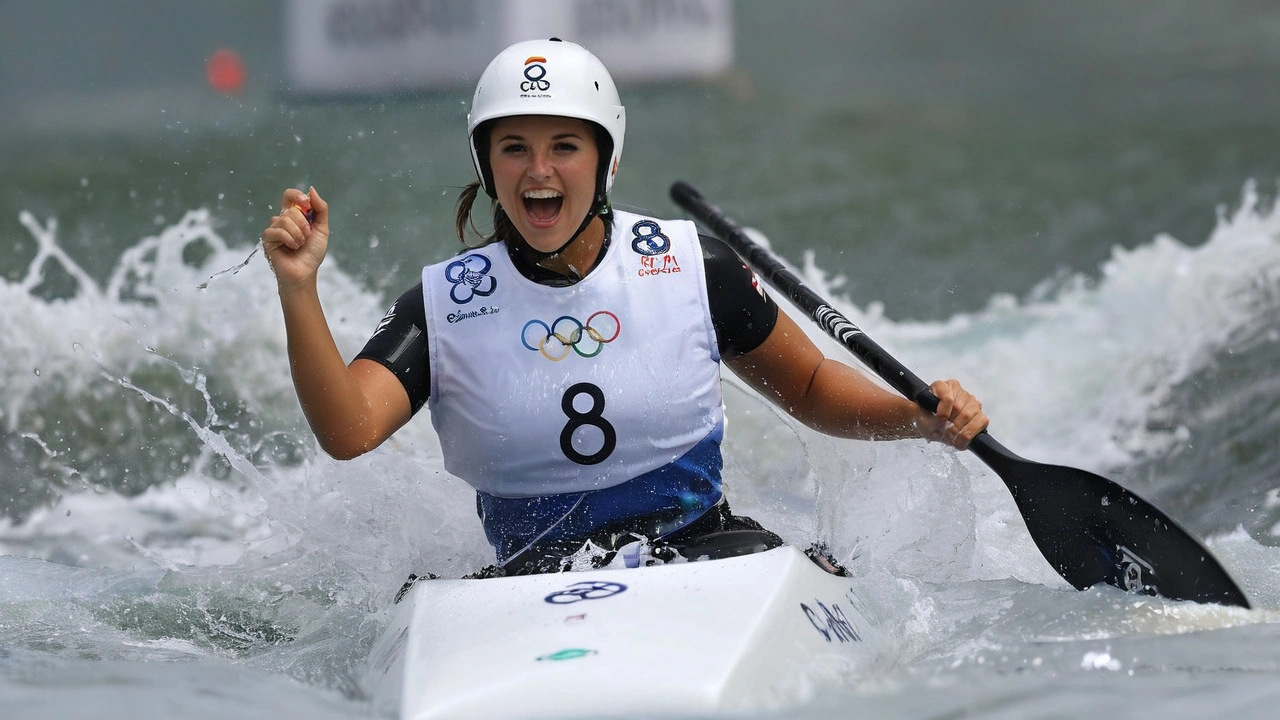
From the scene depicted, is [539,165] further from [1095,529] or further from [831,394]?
[1095,529]

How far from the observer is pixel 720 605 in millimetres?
2637

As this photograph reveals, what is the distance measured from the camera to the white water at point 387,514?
108 inches

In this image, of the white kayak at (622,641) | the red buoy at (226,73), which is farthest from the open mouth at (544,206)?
the red buoy at (226,73)

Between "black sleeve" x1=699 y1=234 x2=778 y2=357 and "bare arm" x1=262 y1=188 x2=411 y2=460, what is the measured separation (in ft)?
2.65

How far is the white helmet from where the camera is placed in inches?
120

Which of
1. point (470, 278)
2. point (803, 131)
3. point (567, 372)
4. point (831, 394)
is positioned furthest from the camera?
point (803, 131)

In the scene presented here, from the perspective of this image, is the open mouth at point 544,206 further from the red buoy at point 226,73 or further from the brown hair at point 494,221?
the red buoy at point 226,73

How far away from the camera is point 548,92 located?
3.05 metres

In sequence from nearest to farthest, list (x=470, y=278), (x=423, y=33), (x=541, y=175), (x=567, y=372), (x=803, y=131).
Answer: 1. (x=541, y=175)
2. (x=567, y=372)
3. (x=470, y=278)
4. (x=423, y=33)
5. (x=803, y=131)

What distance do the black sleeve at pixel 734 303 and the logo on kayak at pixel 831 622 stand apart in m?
0.74

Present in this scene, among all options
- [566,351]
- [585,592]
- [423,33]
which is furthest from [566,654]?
[423,33]

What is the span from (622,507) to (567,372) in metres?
0.32

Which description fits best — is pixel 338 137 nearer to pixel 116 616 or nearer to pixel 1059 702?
pixel 116 616

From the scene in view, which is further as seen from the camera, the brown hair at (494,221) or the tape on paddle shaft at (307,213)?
the brown hair at (494,221)
